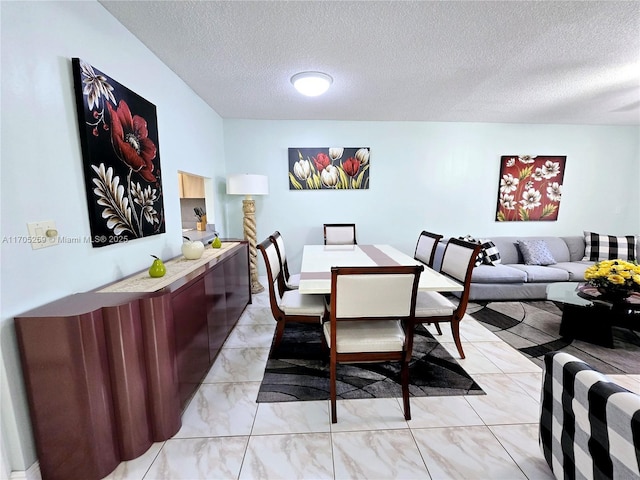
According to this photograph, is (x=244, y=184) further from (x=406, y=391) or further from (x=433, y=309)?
(x=406, y=391)

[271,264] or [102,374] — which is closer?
[102,374]

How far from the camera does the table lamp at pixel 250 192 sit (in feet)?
10.8

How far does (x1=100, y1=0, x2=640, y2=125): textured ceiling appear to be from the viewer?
161 centimetres

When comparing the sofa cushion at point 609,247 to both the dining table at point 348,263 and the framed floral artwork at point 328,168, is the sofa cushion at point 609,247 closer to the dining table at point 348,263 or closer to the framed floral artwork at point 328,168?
the dining table at point 348,263

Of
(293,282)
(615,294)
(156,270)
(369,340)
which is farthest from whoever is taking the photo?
(293,282)

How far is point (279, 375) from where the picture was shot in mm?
1960

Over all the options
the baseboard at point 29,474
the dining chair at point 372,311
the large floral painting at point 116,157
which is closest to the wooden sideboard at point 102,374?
the baseboard at point 29,474

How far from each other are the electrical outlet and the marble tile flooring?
111cm

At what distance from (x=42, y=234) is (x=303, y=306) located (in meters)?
1.49

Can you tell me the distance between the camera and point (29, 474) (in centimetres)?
113

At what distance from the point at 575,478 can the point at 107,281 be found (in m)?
2.37

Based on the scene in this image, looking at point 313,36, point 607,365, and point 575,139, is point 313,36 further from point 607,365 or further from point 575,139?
point 575,139

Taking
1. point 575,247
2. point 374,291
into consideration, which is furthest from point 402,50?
point 575,247

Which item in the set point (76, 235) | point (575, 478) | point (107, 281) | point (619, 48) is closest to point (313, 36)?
point (76, 235)
